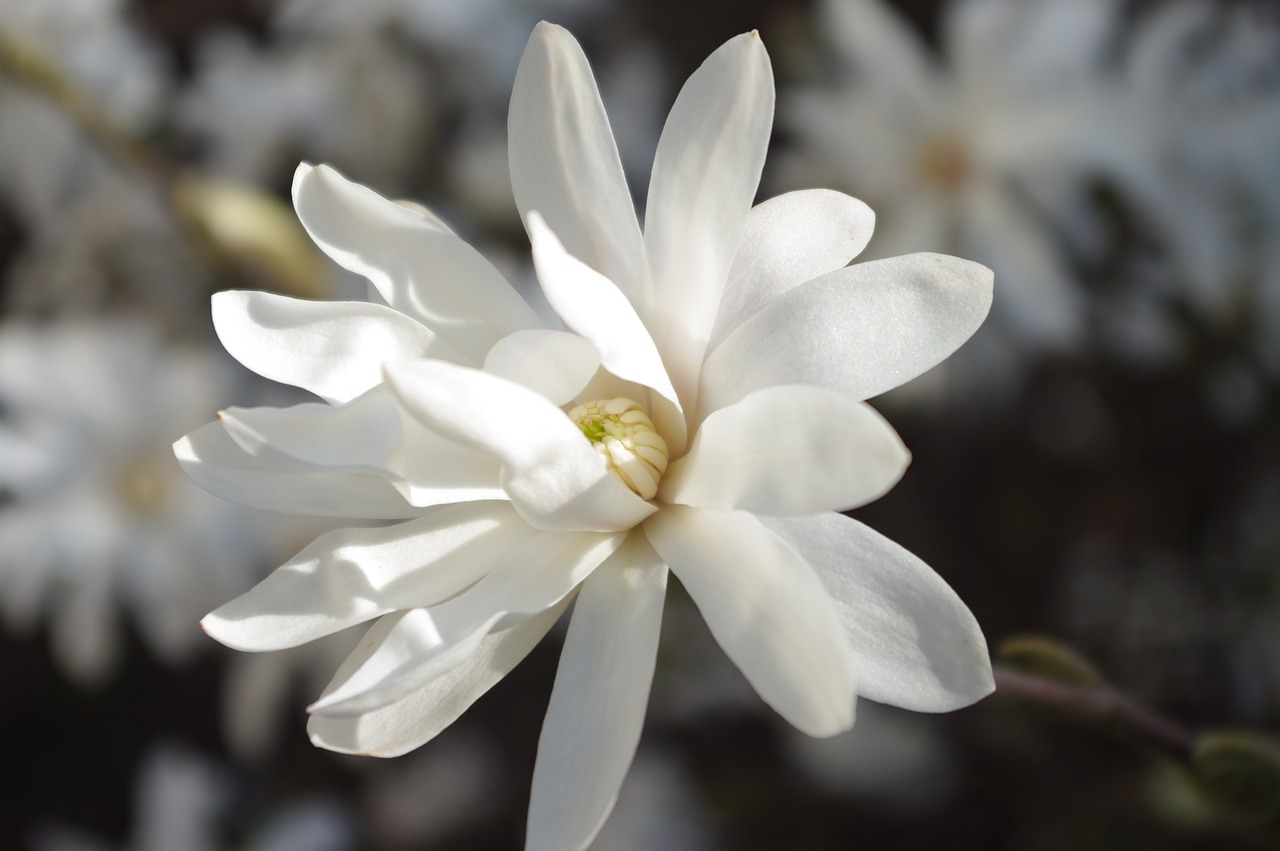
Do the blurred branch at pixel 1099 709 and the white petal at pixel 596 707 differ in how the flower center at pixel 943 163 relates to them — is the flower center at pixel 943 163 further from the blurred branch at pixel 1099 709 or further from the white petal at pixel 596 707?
the white petal at pixel 596 707

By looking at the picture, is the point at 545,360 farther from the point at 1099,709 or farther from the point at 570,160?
the point at 1099,709

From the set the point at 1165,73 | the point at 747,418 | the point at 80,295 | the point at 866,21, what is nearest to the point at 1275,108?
the point at 1165,73

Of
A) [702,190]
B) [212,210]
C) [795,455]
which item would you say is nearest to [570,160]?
[702,190]

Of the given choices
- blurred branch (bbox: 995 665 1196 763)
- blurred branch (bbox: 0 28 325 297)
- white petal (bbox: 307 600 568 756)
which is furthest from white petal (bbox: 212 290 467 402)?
blurred branch (bbox: 0 28 325 297)

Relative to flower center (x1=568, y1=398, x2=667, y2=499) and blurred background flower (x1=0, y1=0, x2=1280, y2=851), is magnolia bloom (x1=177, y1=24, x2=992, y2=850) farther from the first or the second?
blurred background flower (x1=0, y1=0, x2=1280, y2=851)

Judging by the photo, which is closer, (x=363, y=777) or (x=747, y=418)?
(x=747, y=418)

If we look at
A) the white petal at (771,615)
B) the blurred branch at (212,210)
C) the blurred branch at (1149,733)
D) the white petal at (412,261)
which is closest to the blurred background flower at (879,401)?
the blurred branch at (212,210)

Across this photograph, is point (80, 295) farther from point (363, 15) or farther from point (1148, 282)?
point (1148, 282)

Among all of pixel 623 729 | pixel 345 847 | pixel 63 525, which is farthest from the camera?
pixel 345 847
